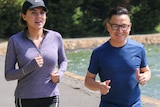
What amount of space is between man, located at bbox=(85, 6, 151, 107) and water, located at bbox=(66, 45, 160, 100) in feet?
18.5

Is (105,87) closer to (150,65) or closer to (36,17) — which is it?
(36,17)

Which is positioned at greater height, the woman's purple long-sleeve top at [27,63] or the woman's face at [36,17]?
the woman's face at [36,17]

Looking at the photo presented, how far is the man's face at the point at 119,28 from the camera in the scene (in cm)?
334

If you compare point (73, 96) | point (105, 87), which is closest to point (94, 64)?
point (105, 87)

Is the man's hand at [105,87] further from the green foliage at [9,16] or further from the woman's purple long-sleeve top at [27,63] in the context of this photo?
the green foliage at [9,16]

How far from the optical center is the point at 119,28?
3.34 metres

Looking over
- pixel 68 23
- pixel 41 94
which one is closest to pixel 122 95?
pixel 41 94

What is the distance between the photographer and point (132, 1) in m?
23.4

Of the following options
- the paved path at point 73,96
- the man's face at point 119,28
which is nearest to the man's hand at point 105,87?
the man's face at point 119,28

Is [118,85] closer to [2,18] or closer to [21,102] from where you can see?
[21,102]

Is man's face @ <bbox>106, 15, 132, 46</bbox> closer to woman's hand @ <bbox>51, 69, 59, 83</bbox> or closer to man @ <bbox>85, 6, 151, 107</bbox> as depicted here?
man @ <bbox>85, 6, 151, 107</bbox>

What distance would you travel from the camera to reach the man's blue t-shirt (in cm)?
335

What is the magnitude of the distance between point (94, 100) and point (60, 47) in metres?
3.43

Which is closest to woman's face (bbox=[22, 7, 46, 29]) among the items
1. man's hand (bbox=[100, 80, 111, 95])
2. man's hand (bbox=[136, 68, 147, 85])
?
man's hand (bbox=[100, 80, 111, 95])
